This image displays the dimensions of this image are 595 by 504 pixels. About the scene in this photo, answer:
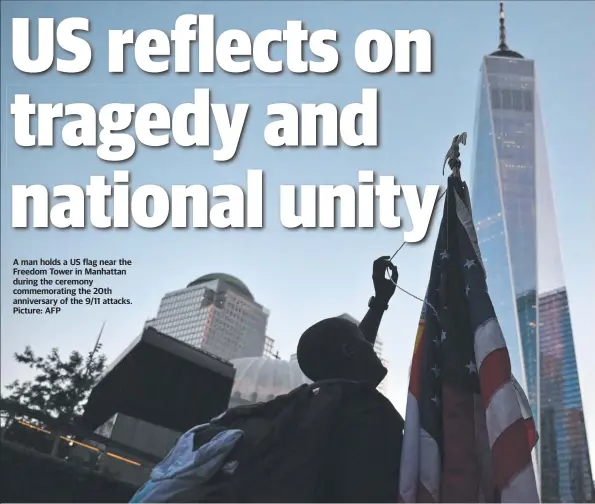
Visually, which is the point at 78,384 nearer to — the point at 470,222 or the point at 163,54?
the point at 163,54

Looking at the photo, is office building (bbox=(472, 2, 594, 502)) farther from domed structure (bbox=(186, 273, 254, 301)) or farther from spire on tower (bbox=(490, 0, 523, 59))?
domed structure (bbox=(186, 273, 254, 301))

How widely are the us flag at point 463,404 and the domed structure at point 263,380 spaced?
27.5 m

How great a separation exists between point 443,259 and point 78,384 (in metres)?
19.7

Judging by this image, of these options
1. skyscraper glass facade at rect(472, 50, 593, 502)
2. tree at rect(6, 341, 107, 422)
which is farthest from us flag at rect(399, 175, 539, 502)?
skyscraper glass facade at rect(472, 50, 593, 502)

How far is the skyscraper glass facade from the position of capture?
102812 mm

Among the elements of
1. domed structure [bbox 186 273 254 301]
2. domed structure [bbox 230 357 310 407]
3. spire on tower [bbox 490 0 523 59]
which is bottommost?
domed structure [bbox 230 357 310 407]

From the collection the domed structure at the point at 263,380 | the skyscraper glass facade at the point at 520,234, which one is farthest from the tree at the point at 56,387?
the skyscraper glass facade at the point at 520,234

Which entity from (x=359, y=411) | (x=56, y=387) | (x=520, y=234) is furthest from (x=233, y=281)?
(x=359, y=411)

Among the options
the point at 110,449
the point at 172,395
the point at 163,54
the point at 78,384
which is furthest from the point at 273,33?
the point at 78,384

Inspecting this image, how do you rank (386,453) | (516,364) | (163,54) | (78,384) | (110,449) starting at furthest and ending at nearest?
1. (516,364)
2. (78,384)
3. (110,449)
4. (163,54)
5. (386,453)

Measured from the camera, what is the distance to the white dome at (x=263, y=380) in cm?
3058

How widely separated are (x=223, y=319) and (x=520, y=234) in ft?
213

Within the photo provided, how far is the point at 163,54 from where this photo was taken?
17.5 feet

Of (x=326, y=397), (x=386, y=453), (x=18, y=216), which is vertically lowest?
(x=386, y=453)
